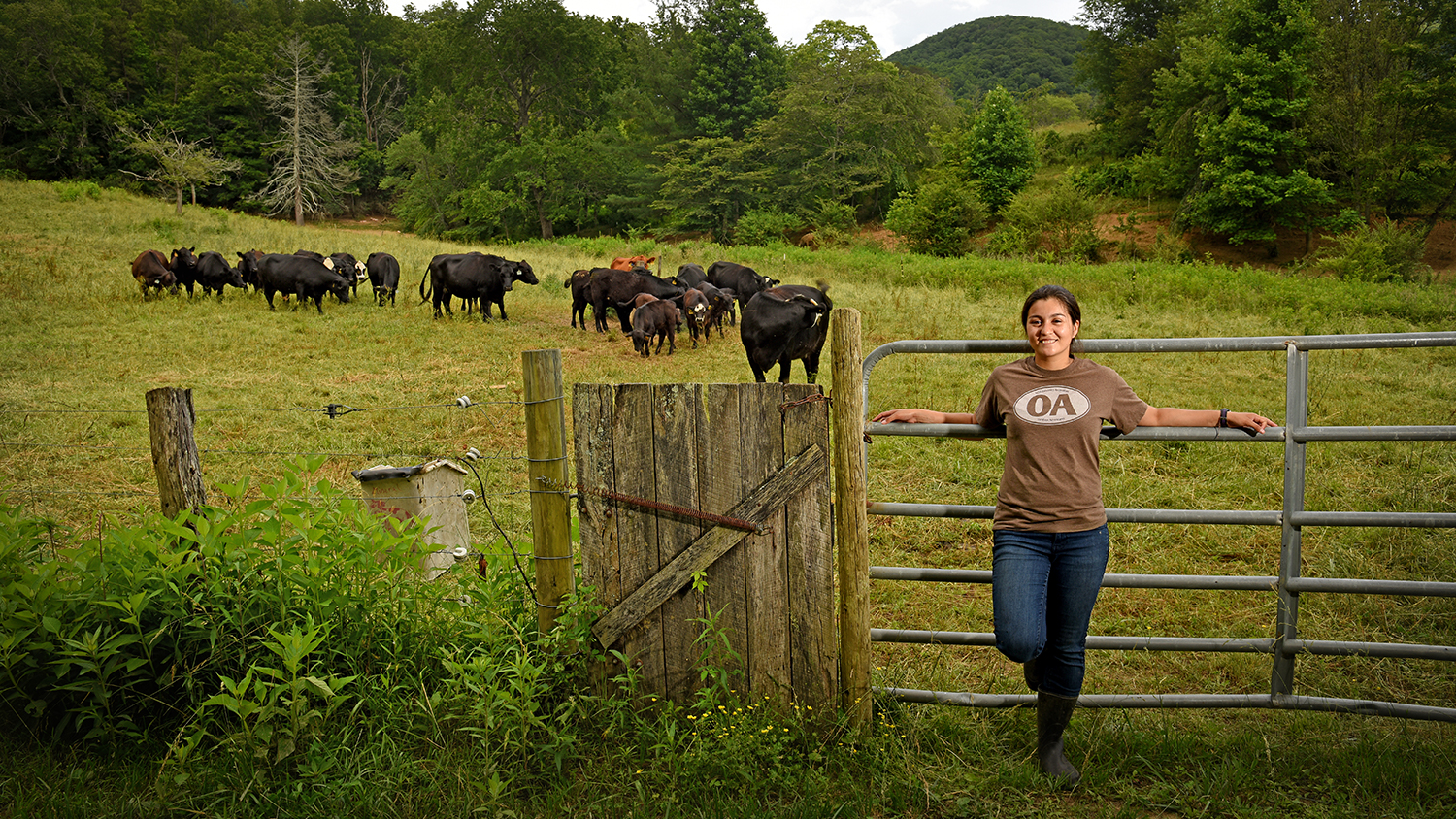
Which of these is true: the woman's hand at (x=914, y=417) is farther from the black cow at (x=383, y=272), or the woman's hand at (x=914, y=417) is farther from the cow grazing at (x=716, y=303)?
the black cow at (x=383, y=272)

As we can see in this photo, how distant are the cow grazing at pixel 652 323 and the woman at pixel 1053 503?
35.0 feet

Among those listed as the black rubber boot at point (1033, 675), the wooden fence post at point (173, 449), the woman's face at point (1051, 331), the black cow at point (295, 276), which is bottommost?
the black rubber boot at point (1033, 675)

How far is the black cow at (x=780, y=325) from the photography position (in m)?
10.5

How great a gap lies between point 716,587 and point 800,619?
348 millimetres

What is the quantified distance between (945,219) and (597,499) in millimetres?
33048

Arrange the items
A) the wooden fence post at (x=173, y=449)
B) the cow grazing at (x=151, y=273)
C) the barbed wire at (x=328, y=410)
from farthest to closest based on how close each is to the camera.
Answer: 1. the cow grazing at (x=151, y=273)
2. the barbed wire at (x=328, y=410)
3. the wooden fence post at (x=173, y=449)

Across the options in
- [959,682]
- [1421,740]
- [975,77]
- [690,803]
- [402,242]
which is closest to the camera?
[690,803]

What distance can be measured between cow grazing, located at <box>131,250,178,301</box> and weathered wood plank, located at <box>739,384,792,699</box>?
706 inches

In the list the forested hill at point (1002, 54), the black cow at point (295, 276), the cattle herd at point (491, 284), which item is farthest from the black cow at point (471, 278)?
the forested hill at point (1002, 54)

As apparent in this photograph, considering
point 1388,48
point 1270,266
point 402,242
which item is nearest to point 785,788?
point 402,242

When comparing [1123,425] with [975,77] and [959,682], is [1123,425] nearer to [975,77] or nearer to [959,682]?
[959,682]

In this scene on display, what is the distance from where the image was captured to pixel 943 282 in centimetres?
2211

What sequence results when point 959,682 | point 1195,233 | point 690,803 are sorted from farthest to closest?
point 1195,233
point 959,682
point 690,803

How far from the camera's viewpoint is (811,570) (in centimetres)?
316
